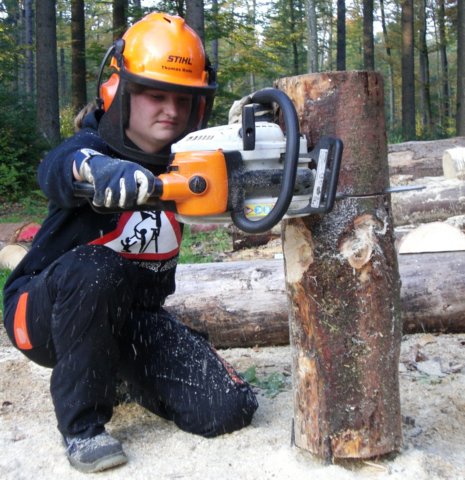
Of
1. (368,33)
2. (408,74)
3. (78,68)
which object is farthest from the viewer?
(368,33)

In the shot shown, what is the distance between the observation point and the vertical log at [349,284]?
6.72 ft

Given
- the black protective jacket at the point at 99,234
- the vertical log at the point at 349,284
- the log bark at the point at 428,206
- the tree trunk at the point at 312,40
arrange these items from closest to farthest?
the vertical log at the point at 349,284 → the black protective jacket at the point at 99,234 → the log bark at the point at 428,206 → the tree trunk at the point at 312,40

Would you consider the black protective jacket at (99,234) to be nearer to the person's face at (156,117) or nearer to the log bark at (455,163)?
the person's face at (156,117)

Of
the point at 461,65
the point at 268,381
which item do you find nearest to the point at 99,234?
the point at 268,381

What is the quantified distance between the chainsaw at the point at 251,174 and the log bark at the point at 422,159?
717 centimetres

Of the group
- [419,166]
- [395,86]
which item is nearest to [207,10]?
[419,166]

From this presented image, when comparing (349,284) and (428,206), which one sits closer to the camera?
(349,284)

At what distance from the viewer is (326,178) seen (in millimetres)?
1913

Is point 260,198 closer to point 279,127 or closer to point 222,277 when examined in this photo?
point 279,127

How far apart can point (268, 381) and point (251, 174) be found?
4.76 feet

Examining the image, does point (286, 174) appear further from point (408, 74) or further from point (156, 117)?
point (408, 74)

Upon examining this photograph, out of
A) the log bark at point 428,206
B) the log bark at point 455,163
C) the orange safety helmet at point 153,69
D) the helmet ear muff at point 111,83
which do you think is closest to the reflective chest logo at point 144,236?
the orange safety helmet at point 153,69

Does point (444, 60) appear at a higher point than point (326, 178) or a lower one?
higher

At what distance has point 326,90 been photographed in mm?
2033
